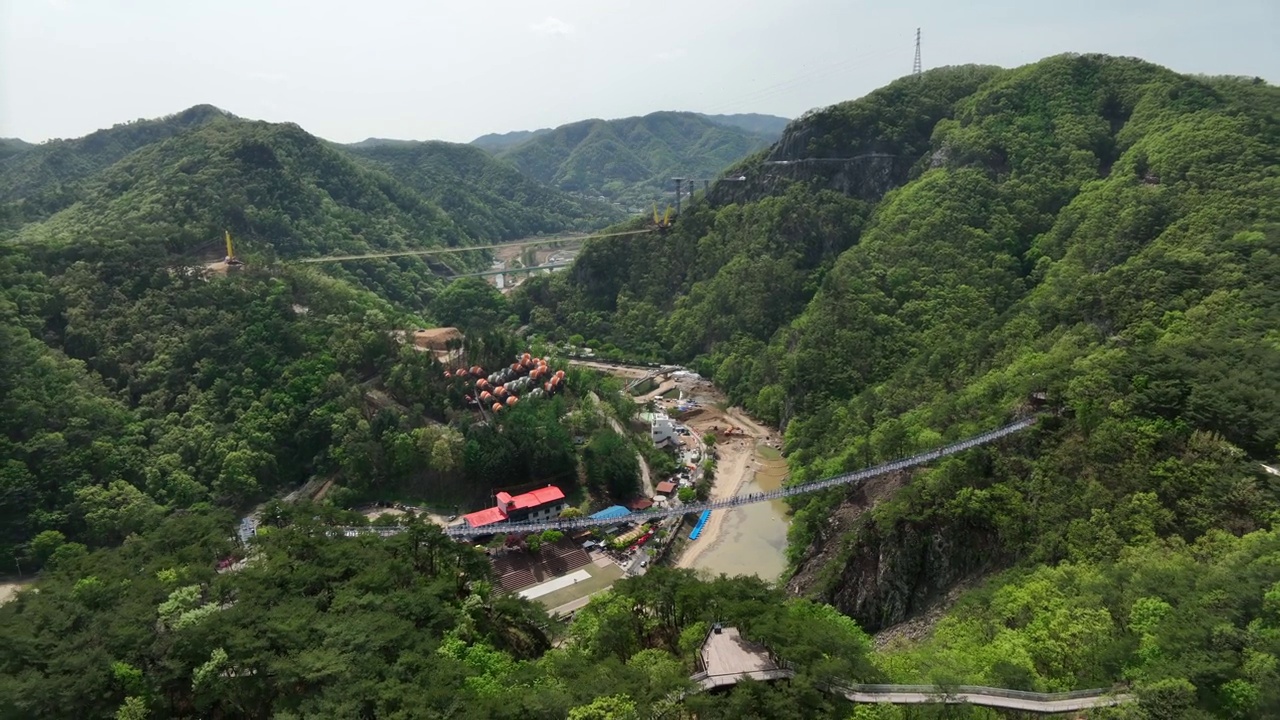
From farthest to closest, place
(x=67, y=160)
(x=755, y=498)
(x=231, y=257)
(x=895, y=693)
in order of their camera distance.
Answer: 1. (x=67, y=160)
2. (x=231, y=257)
3. (x=755, y=498)
4. (x=895, y=693)

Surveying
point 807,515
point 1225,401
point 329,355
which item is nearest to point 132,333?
point 329,355

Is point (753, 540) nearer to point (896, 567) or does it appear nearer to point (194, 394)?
point (896, 567)

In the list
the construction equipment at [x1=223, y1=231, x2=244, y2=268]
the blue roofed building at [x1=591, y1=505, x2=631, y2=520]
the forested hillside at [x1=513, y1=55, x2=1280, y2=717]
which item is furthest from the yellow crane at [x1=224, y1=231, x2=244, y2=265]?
the blue roofed building at [x1=591, y1=505, x2=631, y2=520]

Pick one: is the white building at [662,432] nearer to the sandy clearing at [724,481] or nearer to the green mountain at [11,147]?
the sandy clearing at [724,481]

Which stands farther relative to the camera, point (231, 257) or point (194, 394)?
point (231, 257)

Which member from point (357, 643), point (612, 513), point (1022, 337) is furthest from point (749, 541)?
point (357, 643)

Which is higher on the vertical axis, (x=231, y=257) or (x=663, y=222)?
(x=231, y=257)

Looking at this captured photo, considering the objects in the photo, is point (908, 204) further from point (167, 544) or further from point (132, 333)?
point (132, 333)

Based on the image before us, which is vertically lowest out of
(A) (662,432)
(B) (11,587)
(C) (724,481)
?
(C) (724,481)
